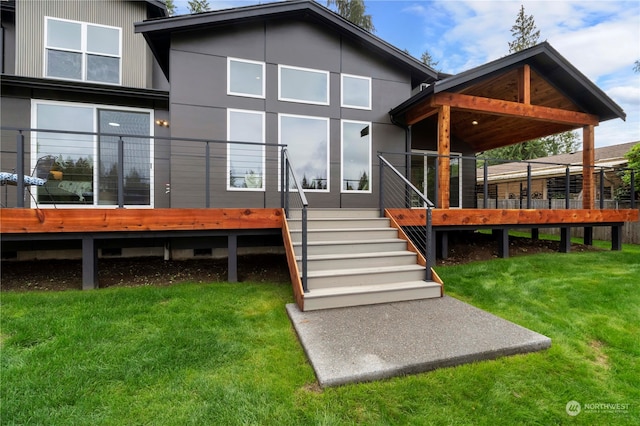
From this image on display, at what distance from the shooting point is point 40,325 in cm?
289

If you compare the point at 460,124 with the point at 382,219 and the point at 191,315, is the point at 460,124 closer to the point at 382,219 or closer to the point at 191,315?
the point at 382,219

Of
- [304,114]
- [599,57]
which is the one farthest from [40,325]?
[599,57]

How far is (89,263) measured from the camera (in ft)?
13.6

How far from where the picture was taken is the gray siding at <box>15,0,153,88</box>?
6465 mm

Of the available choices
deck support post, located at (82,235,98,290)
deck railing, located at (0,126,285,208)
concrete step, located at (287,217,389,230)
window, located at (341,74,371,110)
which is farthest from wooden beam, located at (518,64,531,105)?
deck support post, located at (82,235,98,290)

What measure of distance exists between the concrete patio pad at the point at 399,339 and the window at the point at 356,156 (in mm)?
3652

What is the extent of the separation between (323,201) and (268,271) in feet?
6.79

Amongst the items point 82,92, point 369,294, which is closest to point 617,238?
point 369,294

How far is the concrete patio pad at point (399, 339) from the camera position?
2236mm

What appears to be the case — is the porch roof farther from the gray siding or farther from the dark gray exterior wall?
the gray siding

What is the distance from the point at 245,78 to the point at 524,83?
19.9 feet

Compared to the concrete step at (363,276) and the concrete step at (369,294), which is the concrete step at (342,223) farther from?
the concrete step at (369,294)

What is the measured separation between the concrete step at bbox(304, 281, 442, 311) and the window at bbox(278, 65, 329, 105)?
4.46 meters

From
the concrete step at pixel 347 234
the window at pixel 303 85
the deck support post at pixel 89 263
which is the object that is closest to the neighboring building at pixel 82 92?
the deck support post at pixel 89 263
